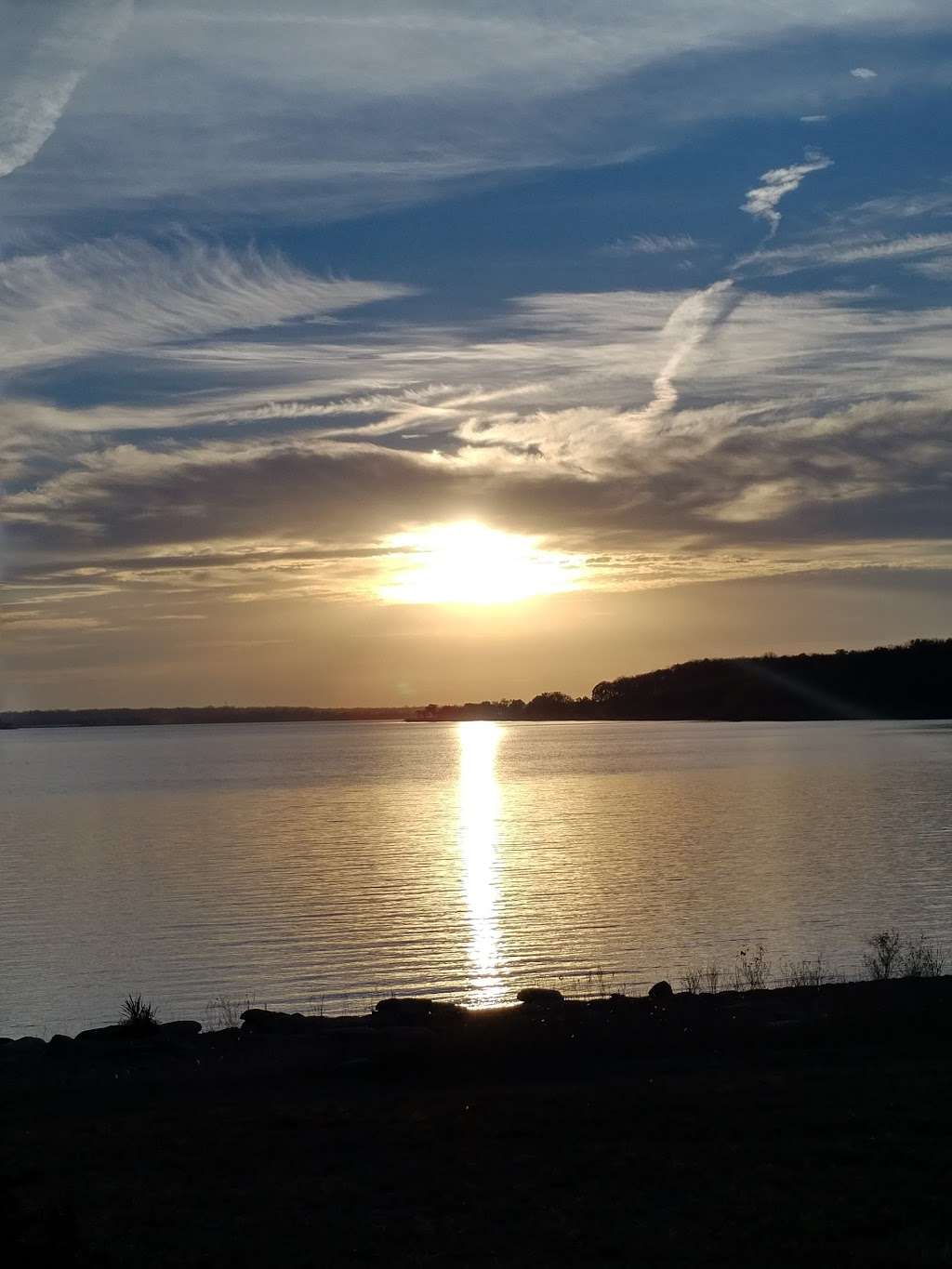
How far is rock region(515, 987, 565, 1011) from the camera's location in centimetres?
1902

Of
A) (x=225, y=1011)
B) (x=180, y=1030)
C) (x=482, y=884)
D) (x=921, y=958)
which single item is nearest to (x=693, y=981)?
(x=921, y=958)

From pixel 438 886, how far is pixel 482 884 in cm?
142

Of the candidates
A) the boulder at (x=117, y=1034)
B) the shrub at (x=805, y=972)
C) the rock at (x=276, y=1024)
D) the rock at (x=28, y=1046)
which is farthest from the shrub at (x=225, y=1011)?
the shrub at (x=805, y=972)

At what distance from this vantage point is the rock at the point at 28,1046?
55.9 ft

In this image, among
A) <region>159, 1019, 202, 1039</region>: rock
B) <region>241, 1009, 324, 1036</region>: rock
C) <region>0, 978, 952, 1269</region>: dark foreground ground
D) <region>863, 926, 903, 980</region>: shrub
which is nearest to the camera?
<region>0, 978, 952, 1269</region>: dark foreground ground

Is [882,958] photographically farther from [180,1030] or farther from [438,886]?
[438,886]

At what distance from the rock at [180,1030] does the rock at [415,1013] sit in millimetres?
2642

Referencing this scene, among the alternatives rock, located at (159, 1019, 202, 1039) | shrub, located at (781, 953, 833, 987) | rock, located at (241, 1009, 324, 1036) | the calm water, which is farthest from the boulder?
shrub, located at (781, 953, 833, 987)

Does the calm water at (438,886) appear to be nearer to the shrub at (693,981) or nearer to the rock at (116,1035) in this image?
the shrub at (693,981)

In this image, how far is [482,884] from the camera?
41.1 m

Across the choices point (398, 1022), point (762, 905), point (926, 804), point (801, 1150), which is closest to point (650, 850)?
point (762, 905)

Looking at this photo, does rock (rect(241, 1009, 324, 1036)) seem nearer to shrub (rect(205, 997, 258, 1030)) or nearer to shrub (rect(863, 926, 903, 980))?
shrub (rect(205, 997, 258, 1030))

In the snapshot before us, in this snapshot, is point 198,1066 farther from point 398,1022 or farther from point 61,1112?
point 398,1022

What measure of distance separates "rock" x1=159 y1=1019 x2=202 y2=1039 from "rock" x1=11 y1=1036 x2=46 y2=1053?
1.63 m
